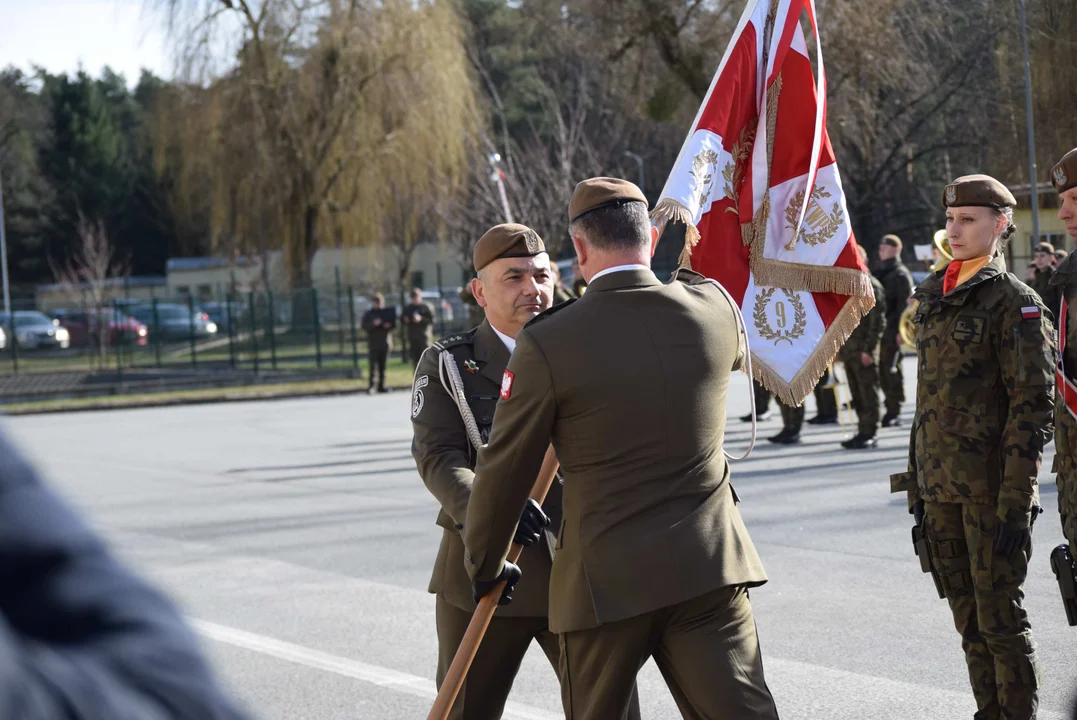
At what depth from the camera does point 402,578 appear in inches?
303

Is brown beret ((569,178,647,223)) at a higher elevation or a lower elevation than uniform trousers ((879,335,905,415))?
higher

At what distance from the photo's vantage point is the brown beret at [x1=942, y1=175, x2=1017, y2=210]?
4.74 m

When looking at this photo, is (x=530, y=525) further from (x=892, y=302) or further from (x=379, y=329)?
(x=379, y=329)

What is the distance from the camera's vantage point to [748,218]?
4852mm

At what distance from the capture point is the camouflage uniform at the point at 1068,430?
4.34m

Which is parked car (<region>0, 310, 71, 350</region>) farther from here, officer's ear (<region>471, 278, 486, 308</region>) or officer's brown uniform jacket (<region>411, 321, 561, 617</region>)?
officer's brown uniform jacket (<region>411, 321, 561, 617</region>)

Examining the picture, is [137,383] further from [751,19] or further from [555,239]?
[751,19]

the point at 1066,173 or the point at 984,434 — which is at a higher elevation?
the point at 1066,173

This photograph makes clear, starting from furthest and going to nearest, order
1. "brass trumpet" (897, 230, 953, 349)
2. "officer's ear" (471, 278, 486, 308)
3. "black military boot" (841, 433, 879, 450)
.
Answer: "black military boot" (841, 433, 879, 450) → "brass trumpet" (897, 230, 953, 349) → "officer's ear" (471, 278, 486, 308)

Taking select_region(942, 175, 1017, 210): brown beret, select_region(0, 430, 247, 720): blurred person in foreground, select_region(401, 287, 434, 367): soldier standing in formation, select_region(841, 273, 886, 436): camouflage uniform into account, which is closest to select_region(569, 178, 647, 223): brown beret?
select_region(942, 175, 1017, 210): brown beret

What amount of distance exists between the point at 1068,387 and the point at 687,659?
1.94 metres

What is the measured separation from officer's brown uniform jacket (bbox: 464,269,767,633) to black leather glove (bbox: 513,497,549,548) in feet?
0.46

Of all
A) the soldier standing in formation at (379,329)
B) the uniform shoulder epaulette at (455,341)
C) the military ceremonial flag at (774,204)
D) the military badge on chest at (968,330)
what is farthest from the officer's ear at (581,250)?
the soldier standing in formation at (379,329)

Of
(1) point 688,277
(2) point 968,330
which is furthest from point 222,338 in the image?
(1) point 688,277
